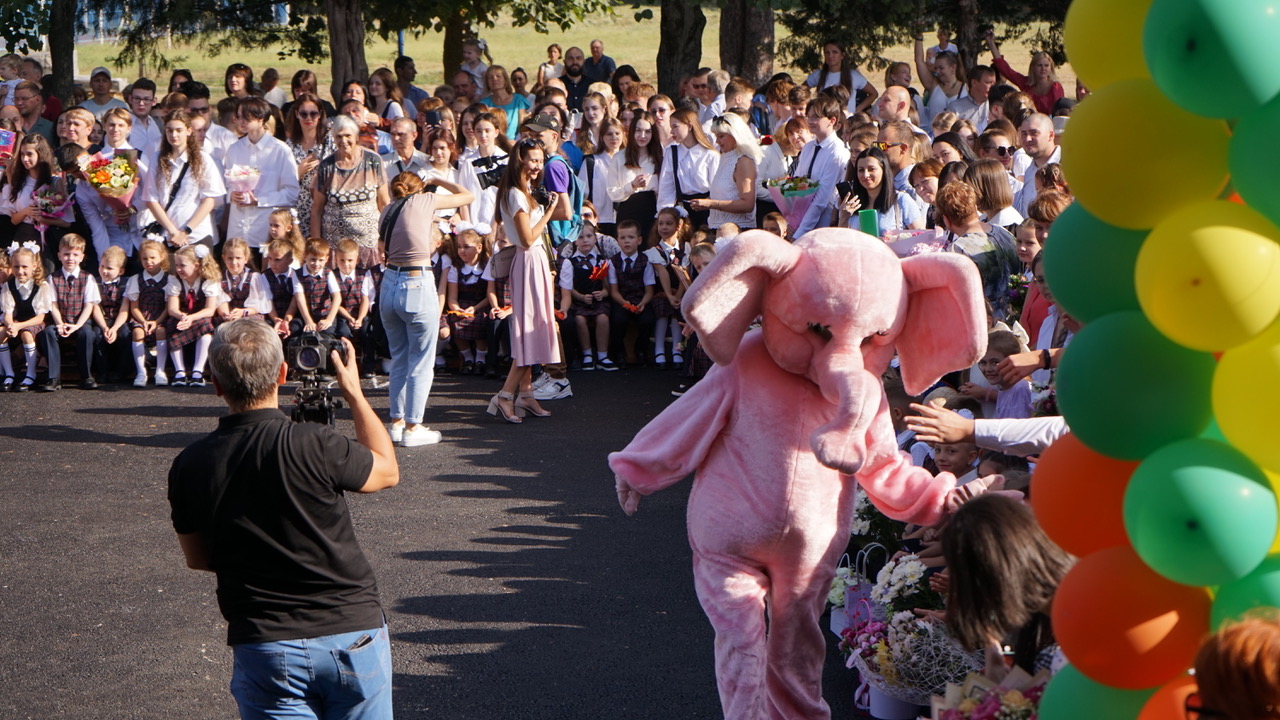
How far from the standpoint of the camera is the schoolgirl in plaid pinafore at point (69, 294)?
12.2 m

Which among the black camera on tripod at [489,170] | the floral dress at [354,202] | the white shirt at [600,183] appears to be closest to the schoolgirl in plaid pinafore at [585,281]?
the white shirt at [600,183]

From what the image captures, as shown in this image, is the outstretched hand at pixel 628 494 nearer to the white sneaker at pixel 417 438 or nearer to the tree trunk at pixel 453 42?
the white sneaker at pixel 417 438

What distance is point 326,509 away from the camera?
421 centimetres

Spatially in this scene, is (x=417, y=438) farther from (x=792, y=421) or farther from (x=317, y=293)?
Answer: (x=792, y=421)

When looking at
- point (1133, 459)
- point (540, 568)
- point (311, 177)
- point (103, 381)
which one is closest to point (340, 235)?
point (311, 177)

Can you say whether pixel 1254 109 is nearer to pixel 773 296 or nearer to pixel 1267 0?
pixel 1267 0

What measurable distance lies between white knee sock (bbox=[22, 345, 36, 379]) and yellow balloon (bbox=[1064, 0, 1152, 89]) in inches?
420

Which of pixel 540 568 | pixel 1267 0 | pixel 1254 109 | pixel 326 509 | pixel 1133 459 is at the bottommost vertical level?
pixel 540 568

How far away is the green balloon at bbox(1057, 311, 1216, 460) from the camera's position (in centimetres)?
288

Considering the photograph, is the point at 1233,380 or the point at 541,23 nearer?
the point at 1233,380

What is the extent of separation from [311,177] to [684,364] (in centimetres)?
376

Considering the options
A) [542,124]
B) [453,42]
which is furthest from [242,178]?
[453,42]

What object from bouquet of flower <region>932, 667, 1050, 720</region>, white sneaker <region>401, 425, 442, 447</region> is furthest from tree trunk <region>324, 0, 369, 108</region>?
bouquet of flower <region>932, 667, 1050, 720</region>

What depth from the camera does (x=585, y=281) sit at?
1298cm
